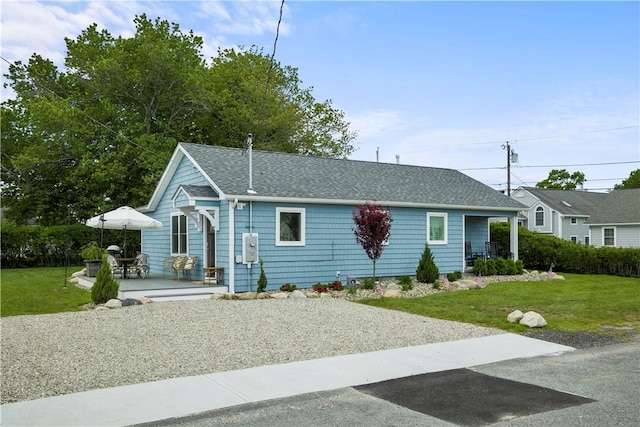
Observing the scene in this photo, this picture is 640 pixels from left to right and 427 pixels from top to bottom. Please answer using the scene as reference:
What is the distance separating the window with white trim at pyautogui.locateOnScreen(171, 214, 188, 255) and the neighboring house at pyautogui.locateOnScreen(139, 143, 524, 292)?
3 cm

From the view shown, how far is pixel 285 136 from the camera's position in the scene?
1385 inches

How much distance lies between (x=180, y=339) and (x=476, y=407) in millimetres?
5068

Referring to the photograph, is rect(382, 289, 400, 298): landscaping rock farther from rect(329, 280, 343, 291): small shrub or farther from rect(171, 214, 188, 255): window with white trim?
rect(171, 214, 188, 255): window with white trim

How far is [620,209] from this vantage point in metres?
32.6

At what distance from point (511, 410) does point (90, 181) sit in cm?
2565

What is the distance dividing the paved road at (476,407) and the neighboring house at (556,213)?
34.6 meters

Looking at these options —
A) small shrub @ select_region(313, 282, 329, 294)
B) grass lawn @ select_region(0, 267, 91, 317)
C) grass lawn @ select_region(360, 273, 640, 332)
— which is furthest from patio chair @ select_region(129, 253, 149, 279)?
grass lawn @ select_region(360, 273, 640, 332)

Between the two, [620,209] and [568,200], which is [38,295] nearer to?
[620,209]

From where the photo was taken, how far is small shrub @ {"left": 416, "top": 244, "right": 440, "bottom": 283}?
17.3 m

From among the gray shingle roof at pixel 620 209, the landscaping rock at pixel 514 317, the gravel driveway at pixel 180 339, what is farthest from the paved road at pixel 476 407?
the gray shingle roof at pixel 620 209

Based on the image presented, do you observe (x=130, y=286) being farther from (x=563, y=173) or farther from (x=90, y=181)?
(x=563, y=173)

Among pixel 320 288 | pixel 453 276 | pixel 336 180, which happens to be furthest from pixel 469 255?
pixel 320 288

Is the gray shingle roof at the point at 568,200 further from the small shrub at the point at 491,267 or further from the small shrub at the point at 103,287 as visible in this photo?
the small shrub at the point at 103,287

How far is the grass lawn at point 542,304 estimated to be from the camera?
11.0 m
